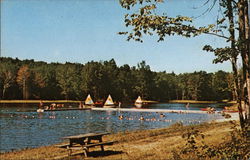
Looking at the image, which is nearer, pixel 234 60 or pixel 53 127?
pixel 234 60

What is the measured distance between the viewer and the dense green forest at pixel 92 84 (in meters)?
94.4

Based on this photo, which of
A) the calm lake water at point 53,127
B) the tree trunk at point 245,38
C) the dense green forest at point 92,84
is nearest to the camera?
the tree trunk at point 245,38

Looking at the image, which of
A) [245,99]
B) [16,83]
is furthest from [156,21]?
[16,83]

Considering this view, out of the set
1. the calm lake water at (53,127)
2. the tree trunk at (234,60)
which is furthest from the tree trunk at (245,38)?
the calm lake water at (53,127)

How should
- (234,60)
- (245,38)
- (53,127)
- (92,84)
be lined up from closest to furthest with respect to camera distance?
(245,38) < (234,60) < (53,127) < (92,84)

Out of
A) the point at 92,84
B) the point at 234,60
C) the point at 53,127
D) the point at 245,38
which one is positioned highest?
the point at 92,84

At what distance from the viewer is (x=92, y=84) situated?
98.2 metres

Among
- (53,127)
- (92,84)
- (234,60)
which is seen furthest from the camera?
(92,84)

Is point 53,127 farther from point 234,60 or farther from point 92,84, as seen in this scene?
point 92,84

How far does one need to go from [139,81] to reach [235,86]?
368 ft

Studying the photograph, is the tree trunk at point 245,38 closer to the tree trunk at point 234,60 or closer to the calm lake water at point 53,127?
the tree trunk at point 234,60

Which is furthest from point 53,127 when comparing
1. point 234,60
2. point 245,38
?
point 245,38

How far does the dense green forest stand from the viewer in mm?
94438

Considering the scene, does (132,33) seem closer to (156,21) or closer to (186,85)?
(156,21)
